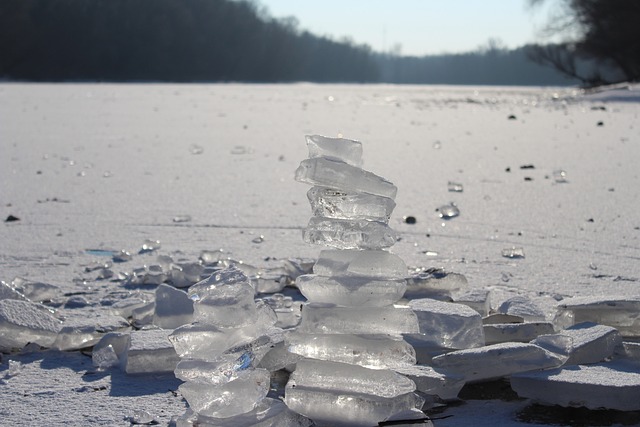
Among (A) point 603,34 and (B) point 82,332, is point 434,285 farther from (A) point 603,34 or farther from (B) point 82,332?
(A) point 603,34

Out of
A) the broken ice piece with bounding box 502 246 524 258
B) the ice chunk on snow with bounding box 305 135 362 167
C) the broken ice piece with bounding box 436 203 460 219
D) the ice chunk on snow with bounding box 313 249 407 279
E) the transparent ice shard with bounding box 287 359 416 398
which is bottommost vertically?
the broken ice piece with bounding box 502 246 524 258

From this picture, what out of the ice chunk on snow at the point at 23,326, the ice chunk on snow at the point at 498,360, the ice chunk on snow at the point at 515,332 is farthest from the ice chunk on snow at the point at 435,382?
the ice chunk on snow at the point at 23,326

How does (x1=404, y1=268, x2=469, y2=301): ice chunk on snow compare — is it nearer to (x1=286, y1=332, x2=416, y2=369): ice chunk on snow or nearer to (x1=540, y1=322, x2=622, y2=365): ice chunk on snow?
(x1=540, y1=322, x2=622, y2=365): ice chunk on snow

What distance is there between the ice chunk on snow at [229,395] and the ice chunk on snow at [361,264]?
0.23 m

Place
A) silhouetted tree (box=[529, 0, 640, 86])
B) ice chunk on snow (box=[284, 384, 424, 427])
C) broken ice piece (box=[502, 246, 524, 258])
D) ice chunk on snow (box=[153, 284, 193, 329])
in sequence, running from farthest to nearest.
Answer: silhouetted tree (box=[529, 0, 640, 86]), broken ice piece (box=[502, 246, 524, 258]), ice chunk on snow (box=[153, 284, 193, 329]), ice chunk on snow (box=[284, 384, 424, 427])

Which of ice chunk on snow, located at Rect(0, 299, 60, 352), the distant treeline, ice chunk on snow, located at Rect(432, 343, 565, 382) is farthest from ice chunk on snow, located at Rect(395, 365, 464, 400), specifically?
the distant treeline

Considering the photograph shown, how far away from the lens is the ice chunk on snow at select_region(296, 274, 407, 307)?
60.7 inches

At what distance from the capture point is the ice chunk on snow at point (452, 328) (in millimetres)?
1800

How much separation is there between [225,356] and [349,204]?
1.20 ft

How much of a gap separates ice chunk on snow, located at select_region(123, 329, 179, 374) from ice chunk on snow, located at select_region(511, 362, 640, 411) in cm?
74

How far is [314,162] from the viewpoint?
154 centimetres

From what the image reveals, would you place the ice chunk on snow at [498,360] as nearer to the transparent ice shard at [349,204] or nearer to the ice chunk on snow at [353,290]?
the ice chunk on snow at [353,290]

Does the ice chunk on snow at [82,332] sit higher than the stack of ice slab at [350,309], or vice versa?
the stack of ice slab at [350,309]

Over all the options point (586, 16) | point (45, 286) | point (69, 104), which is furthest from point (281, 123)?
point (586, 16)
